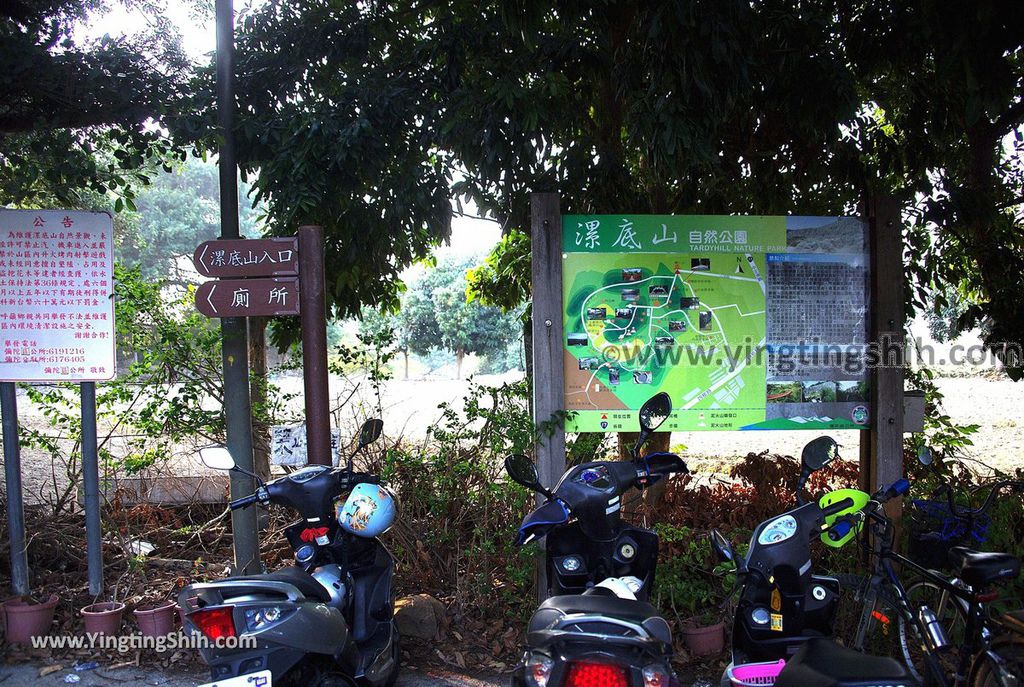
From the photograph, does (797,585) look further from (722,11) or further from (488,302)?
(488,302)

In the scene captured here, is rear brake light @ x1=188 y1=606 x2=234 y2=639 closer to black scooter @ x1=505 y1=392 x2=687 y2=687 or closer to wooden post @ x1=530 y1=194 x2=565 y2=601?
black scooter @ x1=505 y1=392 x2=687 y2=687

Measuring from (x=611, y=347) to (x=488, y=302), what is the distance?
283 cm

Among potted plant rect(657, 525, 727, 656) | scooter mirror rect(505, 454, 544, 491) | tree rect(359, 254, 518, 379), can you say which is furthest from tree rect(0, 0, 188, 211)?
tree rect(359, 254, 518, 379)

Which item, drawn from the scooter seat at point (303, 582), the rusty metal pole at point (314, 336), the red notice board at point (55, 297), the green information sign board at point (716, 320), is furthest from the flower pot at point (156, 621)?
the green information sign board at point (716, 320)

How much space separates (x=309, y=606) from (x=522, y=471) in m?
0.98

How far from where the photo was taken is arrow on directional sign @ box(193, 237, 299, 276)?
169 inches

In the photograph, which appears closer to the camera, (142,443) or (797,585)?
(797,585)

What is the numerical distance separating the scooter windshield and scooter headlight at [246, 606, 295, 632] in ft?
3.10

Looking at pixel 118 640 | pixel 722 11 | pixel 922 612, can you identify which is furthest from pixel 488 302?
pixel 922 612

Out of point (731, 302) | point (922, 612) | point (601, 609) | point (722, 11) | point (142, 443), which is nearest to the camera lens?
point (601, 609)

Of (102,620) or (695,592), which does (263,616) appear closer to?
(102,620)

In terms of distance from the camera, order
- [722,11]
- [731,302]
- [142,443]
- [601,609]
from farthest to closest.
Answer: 1. [142,443]
2. [731,302]
3. [722,11]
4. [601,609]

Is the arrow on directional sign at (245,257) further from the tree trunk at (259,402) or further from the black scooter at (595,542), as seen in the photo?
the black scooter at (595,542)

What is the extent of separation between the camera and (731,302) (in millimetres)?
4543
